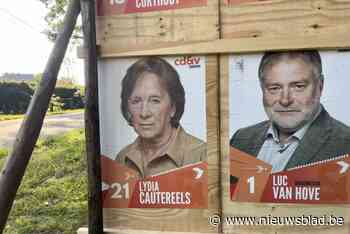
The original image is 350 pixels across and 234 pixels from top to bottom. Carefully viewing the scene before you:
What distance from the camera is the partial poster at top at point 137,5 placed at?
264 cm

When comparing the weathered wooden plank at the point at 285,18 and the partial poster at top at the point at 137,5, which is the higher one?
the partial poster at top at the point at 137,5

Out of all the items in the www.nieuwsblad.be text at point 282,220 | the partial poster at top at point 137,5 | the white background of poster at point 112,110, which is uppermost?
the partial poster at top at point 137,5

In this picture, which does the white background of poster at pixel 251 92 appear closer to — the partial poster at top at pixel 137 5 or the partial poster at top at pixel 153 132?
the partial poster at top at pixel 153 132

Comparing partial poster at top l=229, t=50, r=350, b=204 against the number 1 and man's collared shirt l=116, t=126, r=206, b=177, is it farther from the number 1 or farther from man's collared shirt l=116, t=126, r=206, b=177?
man's collared shirt l=116, t=126, r=206, b=177

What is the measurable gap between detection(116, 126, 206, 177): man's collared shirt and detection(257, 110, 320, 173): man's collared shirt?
371mm

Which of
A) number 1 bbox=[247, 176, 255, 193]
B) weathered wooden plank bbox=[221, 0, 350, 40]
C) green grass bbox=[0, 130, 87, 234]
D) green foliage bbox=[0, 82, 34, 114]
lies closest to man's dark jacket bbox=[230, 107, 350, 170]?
number 1 bbox=[247, 176, 255, 193]

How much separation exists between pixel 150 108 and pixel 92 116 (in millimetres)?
374

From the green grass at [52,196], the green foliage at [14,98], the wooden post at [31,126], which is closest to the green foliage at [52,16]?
the green grass at [52,196]

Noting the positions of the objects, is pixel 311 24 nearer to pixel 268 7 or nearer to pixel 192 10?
pixel 268 7

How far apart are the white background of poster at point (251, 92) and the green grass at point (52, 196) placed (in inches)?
93.6

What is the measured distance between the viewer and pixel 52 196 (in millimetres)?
5035


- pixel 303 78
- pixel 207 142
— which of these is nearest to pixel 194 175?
pixel 207 142

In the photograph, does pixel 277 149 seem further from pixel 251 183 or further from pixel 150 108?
pixel 150 108

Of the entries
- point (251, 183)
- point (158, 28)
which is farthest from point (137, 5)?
point (251, 183)
